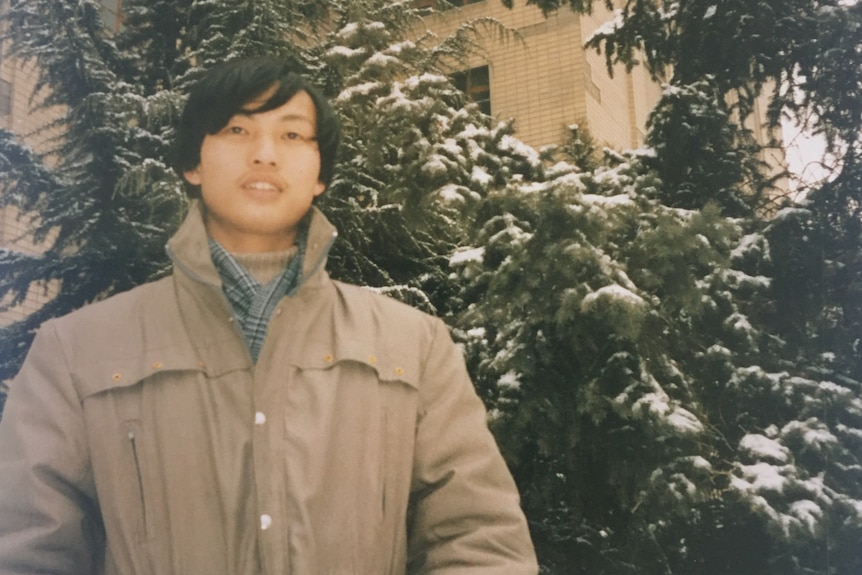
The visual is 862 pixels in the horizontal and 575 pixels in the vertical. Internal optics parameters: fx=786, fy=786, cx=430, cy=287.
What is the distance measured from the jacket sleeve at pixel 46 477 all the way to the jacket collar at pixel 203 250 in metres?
0.34

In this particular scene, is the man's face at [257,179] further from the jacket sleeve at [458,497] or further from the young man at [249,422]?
the jacket sleeve at [458,497]

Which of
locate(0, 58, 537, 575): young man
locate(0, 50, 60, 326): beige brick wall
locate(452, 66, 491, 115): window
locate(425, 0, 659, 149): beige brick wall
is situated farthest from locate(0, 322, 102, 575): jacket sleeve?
locate(452, 66, 491, 115): window

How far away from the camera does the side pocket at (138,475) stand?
167 cm

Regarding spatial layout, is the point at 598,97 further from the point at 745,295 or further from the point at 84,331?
the point at 84,331

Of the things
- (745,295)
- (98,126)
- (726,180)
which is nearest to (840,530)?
(745,295)

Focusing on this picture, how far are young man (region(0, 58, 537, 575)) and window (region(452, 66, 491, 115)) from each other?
2677 millimetres

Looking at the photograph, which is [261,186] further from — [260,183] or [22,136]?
[22,136]

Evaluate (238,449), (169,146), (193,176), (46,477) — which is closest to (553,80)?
(169,146)

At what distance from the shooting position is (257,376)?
5.71 feet

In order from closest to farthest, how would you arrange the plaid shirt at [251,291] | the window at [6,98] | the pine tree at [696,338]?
the plaid shirt at [251,291]
the pine tree at [696,338]
the window at [6,98]

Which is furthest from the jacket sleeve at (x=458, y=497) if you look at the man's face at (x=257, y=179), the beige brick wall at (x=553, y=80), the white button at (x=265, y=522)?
the beige brick wall at (x=553, y=80)

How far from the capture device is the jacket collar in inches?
71.3

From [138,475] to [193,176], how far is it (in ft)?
2.64

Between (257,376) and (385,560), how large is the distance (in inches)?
19.8
